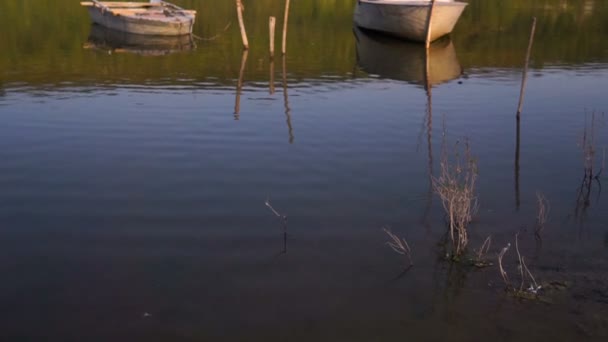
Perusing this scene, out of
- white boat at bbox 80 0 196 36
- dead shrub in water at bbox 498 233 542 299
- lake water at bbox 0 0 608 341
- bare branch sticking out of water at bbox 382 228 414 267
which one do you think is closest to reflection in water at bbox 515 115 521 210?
lake water at bbox 0 0 608 341

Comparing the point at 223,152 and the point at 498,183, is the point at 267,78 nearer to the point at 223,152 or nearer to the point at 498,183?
the point at 223,152

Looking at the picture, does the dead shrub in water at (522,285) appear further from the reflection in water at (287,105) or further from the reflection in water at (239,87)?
the reflection in water at (239,87)

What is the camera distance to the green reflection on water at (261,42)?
71.9 ft

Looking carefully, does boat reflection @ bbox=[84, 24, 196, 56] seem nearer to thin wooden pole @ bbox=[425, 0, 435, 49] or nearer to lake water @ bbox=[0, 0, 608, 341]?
lake water @ bbox=[0, 0, 608, 341]

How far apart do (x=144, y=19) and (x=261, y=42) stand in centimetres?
517

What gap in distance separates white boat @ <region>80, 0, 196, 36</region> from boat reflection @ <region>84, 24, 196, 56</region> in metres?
0.27

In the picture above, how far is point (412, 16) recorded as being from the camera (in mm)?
28188

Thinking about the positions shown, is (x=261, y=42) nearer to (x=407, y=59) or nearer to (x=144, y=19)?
(x=144, y=19)

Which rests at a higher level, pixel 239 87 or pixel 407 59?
pixel 407 59

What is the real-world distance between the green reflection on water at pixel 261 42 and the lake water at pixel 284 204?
56cm

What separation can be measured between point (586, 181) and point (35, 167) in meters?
8.97

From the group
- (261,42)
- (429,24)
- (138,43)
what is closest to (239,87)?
(138,43)

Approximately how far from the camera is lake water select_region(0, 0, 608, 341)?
21.4 feet

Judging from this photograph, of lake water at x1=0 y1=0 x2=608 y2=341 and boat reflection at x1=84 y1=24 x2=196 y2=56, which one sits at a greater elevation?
boat reflection at x1=84 y1=24 x2=196 y2=56
